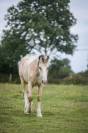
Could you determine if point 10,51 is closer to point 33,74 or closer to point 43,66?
point 33,74

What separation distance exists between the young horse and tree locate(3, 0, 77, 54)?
51.3 m

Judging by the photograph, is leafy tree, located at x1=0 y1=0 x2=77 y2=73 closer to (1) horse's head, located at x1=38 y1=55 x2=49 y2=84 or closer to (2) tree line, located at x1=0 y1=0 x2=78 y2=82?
(2) tree line, located at x1=0 y1=0 x2=78 y2=82

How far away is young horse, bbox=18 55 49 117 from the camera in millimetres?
17625

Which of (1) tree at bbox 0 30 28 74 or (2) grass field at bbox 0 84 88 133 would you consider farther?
(1) tree at bbox 0 30 28 74

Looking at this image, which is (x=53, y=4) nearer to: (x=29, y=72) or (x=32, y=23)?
(x=32, y=23)

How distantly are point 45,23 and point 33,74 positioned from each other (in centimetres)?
5349

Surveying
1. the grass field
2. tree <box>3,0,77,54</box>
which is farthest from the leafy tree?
the grass field

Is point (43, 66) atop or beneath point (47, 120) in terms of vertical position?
atop

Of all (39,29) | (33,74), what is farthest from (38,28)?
(33,74)

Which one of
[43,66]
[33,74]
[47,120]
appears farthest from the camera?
[33,74]

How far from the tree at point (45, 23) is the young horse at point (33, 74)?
5130cm

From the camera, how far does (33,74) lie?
18.6 m

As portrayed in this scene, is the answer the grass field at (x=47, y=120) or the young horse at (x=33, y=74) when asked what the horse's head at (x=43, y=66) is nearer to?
the young horse at (x=33, y=74)

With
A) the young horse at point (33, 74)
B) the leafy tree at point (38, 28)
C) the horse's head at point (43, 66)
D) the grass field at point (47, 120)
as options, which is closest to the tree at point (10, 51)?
the leafy tree at point (38, 28)
